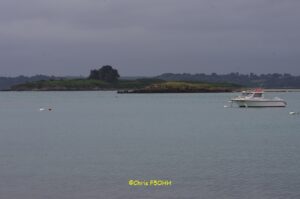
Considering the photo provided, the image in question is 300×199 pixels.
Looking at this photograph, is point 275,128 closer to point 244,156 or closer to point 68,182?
point 244,156

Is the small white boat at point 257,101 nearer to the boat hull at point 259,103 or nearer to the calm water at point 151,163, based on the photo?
the boat hull at point 259,103

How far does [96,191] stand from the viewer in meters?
26.7

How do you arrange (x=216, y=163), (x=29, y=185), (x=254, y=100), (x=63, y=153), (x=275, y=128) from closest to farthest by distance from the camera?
(x=29, y=185), (x=216, y=163), (x=63, y=153), (x=275, y=128), (x=254, y=100)

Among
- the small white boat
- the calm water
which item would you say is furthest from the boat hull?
the calm water

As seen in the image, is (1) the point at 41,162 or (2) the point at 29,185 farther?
(1) the point at 41,162

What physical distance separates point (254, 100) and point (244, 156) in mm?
61000

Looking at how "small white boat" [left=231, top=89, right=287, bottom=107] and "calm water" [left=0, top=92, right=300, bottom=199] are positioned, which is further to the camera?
"small white boat" [left=231, top=89, right=287, bottom=107]

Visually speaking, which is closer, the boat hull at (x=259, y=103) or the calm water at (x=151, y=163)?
the calm water at (x=151, y=163)

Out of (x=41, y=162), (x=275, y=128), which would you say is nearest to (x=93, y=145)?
(x=41, y=162)

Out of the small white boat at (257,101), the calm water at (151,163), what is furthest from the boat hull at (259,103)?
the calm water at (151,163)

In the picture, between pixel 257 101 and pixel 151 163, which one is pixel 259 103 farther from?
pixel 151 163

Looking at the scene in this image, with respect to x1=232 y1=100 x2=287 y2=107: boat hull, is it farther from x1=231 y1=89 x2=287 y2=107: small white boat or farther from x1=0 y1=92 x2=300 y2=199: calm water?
x1=0 y1=92 x2=300 y2=199: calm water

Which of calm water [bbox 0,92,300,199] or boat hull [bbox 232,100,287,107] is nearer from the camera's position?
calm water [bbox 0,92,300,199]

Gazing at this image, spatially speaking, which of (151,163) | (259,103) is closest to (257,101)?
(259,103)
